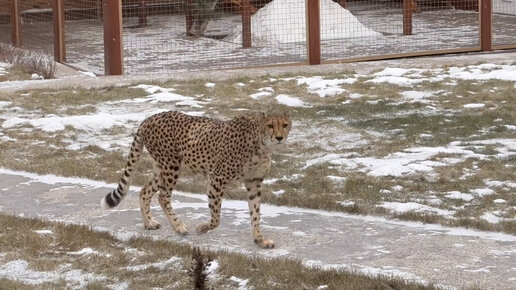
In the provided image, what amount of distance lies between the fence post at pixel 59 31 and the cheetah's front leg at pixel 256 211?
33.7ft

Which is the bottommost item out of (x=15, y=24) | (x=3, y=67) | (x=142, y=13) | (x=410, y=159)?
(x=410, y=159)

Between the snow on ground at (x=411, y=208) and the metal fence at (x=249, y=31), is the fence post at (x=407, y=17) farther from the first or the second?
the snow on ground at (x=411, y=208)

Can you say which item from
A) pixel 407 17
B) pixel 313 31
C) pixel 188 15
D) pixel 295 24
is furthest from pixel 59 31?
pixel 407 17

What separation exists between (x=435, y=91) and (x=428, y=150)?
10.6ft

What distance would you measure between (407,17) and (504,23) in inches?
96.2

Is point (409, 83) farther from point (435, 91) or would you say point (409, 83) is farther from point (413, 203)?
point (413, 203)

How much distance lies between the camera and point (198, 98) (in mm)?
13180

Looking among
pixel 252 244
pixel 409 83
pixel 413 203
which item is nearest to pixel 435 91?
pixel 409 83

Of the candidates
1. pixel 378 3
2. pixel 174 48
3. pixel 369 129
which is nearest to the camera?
pixel 369 129

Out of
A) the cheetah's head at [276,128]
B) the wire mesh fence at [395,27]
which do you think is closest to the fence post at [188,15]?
the wire mesh fence at [395,27]

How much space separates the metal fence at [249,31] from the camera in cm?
1698

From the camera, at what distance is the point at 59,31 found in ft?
55.9

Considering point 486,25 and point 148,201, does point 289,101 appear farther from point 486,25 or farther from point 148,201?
point 486,25

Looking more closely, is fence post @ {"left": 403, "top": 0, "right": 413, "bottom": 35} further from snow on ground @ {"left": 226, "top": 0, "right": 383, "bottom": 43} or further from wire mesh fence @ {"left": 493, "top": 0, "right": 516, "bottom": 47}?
wire mesh fence @ {"left": 493, "top": 0, "right": 516, "bottom": 47}
